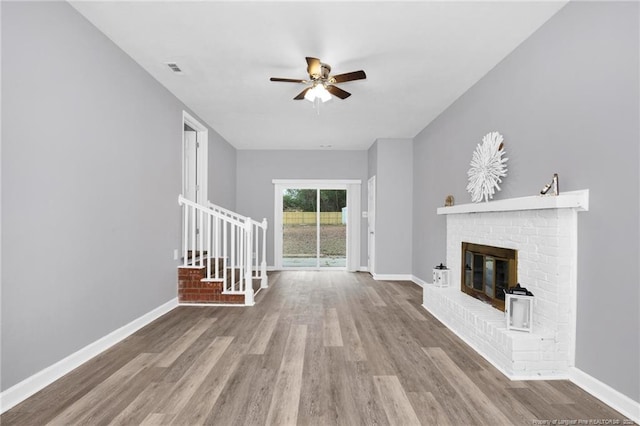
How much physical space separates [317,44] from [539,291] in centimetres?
270

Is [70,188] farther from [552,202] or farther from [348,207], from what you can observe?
[348,207]

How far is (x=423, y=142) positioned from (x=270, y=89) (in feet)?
9.52

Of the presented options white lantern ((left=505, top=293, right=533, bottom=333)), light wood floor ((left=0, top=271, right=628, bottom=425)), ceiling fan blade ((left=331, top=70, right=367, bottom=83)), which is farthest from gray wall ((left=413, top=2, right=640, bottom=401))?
ceiling fan blade ((left=331, top=70, right=367, bottom=83))

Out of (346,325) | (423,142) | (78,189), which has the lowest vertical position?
(346,325)

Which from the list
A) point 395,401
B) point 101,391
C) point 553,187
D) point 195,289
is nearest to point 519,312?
point 553,187

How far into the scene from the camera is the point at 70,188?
2.42 meters

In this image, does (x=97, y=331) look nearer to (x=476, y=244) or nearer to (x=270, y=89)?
(x=270, y=89)

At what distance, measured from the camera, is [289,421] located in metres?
1.83

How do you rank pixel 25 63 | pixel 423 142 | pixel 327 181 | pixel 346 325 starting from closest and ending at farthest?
1. pixel 25 63
2. pixel 346 325
3. pixel 423 142
4. pixel 327 181

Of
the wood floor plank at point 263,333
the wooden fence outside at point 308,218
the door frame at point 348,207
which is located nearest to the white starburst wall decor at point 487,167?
the wood floor plank at point 263,333

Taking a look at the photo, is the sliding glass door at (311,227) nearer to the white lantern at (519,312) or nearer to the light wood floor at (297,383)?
the light wood floor at (297,383)

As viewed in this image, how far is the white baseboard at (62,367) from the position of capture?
1.95 meters

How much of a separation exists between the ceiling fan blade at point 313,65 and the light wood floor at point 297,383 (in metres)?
2.45

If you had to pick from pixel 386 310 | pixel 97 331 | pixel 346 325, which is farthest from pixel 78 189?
pixel 386 310
